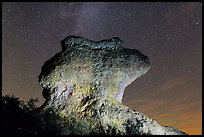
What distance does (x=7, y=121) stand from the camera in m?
12.8

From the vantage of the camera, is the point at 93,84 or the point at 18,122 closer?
the point at 18,122

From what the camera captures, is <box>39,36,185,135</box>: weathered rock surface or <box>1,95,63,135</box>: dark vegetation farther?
<box>39,36,185,135</box>: weathered rock surface

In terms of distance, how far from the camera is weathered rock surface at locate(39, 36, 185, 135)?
1861cm

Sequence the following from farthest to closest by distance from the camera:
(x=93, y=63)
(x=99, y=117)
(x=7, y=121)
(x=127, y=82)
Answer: (x=127, y=82)
(x=93, y=63)
(x=99, y=117)
(x=7, y=121)

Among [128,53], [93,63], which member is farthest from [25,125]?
[128,53]

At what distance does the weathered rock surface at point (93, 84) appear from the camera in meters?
18.6

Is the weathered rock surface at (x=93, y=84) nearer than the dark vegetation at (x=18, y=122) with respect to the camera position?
No

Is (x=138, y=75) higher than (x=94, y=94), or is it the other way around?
(x=138, y=75)

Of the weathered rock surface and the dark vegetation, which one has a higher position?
the weathered rock surface

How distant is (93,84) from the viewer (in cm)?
1970

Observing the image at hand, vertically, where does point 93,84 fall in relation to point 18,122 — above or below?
above

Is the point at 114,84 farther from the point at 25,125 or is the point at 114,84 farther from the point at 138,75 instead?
the point at 25,125

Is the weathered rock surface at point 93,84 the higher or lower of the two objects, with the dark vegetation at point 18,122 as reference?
higher

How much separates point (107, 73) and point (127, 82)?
73.2 inches
